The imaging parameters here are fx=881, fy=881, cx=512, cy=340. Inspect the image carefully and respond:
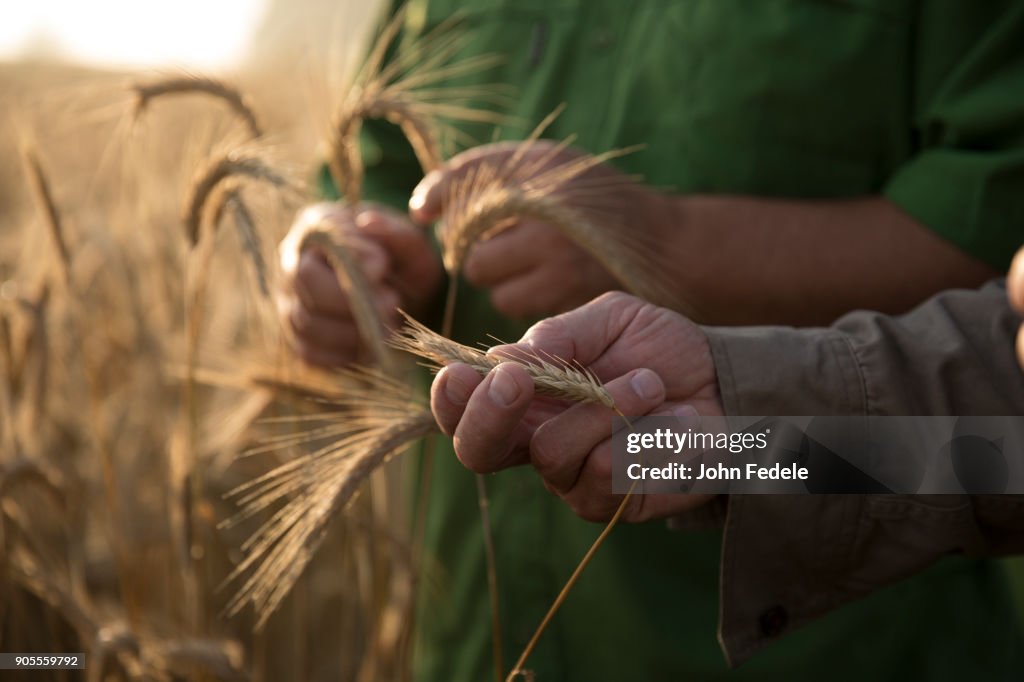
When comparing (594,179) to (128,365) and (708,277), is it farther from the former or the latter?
(128,365)

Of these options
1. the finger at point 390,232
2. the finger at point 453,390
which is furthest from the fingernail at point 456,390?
the finger at point 390,232

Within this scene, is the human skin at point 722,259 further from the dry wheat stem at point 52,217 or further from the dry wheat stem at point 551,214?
the dry wheat stem at point 52,217

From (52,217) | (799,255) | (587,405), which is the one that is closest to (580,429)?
(587,405)

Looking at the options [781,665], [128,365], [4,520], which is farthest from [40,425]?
[781,665]

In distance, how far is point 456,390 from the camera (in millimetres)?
770

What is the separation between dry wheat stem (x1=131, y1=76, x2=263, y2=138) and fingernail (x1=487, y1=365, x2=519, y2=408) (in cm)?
80

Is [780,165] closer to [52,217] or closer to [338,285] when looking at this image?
[338,285]

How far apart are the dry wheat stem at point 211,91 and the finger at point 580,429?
78 centimetres

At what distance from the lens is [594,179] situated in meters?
1.20

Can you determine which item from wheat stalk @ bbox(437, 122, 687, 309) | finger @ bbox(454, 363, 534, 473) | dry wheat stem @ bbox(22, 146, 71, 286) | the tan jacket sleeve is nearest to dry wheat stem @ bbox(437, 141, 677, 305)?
wheat stalk @ bbox(437, 122, 687, 309)

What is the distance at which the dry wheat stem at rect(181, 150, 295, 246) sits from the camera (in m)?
1.14

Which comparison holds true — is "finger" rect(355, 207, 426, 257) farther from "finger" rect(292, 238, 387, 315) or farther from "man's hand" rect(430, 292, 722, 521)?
"man's hand" rect(430, 292, 722, 521)

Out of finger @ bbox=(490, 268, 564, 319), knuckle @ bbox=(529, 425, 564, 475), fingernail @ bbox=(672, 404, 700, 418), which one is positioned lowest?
knuckle @ bbox=(529, 425, 564, 475)

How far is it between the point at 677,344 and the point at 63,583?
107cm
